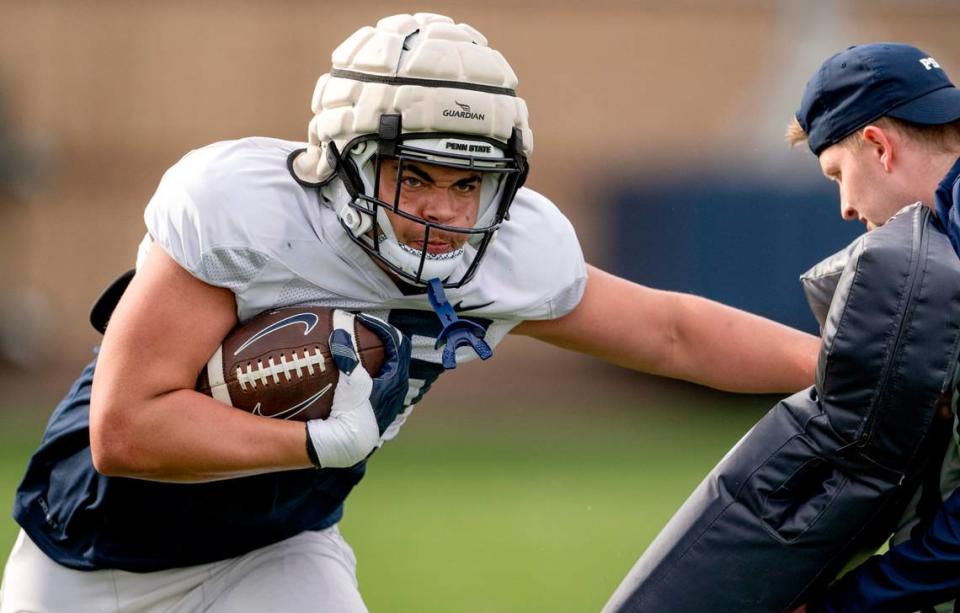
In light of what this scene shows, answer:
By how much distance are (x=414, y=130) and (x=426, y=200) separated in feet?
0.47

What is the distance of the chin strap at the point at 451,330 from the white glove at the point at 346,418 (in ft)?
0.59

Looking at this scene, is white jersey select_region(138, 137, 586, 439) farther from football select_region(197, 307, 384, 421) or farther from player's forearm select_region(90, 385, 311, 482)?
player's forearm select_region(90, 385, 311, 482)

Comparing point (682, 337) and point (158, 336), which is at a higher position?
point (158, 336)

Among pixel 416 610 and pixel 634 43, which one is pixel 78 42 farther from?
pixel 416 610

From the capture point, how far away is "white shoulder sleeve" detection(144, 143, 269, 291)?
2770mm

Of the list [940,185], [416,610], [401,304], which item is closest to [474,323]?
[401,304]

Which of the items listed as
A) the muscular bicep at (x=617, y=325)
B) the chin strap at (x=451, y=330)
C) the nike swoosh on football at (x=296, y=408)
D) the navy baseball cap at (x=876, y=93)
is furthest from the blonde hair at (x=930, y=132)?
the nike swoosh on football at (x=296, y=408)

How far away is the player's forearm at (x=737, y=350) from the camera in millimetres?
3275

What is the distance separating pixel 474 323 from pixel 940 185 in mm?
941

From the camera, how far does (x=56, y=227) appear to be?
10.7m

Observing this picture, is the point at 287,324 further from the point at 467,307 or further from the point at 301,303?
the point at 467,307

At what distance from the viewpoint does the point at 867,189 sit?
2.93m

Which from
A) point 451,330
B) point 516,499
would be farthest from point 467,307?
point 516,499

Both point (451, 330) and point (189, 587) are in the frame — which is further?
point (189, 587)
